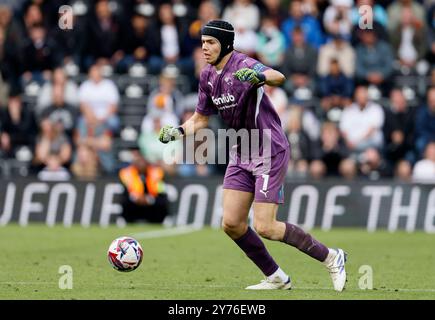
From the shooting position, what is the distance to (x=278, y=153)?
10.9 m

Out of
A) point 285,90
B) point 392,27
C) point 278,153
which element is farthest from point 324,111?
point 278,153

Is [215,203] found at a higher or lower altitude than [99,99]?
lower

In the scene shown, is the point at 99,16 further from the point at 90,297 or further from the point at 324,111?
the point at 90,297

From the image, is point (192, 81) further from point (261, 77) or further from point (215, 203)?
point (261, 77)

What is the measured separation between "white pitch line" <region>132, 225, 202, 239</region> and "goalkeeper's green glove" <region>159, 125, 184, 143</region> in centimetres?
749

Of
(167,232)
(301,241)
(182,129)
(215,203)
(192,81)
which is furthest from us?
(192,81)

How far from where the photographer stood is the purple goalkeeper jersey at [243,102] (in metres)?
10.8

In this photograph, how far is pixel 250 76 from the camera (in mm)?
10156

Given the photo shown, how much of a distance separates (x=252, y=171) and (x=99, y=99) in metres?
12.2

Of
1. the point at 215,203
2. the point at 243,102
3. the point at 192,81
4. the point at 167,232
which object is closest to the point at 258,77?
the point at 243,102

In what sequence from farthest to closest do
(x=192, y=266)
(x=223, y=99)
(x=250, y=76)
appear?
(x=192, y=266), (x=223, y=99), (x=250, y=76)

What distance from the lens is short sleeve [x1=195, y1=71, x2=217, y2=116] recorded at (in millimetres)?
11062
